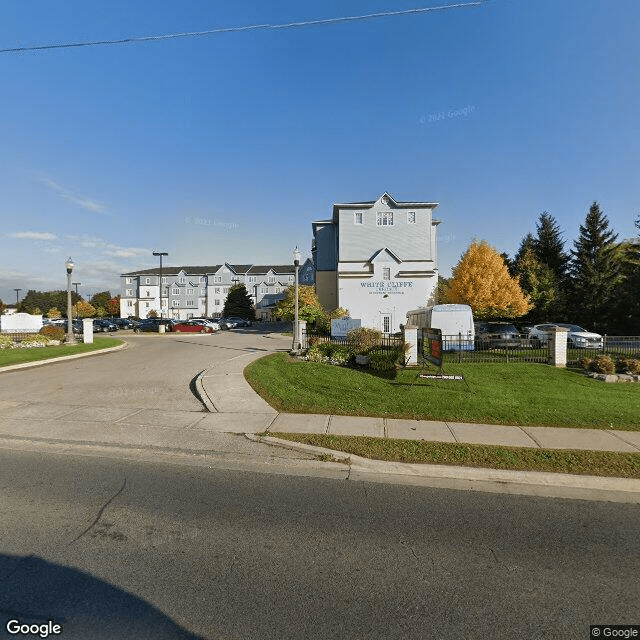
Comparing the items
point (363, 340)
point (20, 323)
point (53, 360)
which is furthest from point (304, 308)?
point (20, 323)

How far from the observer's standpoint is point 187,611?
2.58 m

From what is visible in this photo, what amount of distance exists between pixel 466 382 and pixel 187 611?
9.59 meters

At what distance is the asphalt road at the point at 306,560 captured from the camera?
2.52 m

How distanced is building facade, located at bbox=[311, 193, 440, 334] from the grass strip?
86.2 ft

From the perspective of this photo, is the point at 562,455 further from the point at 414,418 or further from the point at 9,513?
the point at 9,513

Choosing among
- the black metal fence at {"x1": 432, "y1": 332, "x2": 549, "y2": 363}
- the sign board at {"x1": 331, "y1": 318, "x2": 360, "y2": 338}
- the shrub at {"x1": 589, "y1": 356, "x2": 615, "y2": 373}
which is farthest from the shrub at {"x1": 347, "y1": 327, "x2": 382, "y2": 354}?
the sign board at {"x1": 331, "y1": 318, "x2": 360, "y2": 338}

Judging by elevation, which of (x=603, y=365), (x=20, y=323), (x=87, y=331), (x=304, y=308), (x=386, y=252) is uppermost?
(x=386, y=252)

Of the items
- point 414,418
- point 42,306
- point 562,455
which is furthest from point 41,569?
point 42,306

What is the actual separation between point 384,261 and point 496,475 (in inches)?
1144

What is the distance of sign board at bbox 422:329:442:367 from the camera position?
1020 centimetres

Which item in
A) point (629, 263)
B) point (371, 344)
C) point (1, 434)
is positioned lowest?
point (1, 434)

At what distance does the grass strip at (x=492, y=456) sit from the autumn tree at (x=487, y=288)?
30172mm

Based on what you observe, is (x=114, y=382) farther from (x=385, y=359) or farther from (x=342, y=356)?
(x=385, y=359)

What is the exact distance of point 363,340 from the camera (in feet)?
45.5
